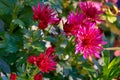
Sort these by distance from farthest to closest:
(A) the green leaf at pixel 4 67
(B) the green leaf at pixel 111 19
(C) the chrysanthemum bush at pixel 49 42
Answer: (B) the green leaf at pixel 111 19, (A) the green leaf at pixel 4 67, (C) the chrysanthemum bush at pixel 49 42

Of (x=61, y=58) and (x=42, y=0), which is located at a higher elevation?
(x=42, y=0)

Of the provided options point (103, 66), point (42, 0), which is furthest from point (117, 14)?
point (42, 0)

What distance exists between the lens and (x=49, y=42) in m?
2.00

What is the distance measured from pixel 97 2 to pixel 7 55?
0.95m

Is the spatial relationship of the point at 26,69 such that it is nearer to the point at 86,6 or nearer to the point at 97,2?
the point at 86,6

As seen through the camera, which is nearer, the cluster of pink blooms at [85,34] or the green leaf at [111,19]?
the cluster of pink blooms at [85,34]

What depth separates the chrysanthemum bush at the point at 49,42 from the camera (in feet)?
5.37

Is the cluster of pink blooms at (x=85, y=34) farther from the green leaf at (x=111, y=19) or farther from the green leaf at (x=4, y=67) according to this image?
the green leaf at (x=111, y=19)

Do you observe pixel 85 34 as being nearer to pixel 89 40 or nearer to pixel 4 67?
pixel 89 40

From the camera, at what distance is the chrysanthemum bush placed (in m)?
1.64

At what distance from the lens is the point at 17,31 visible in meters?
2.05

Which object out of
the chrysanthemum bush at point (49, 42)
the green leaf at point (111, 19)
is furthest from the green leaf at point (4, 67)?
the green leaf at point (111, 19)

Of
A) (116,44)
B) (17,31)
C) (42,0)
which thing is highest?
(42,0)

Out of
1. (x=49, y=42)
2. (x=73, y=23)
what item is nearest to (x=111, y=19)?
(x=49, y=42)
